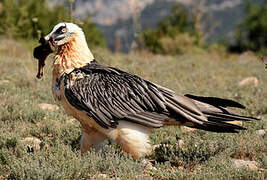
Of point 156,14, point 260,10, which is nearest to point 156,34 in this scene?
point 260,10

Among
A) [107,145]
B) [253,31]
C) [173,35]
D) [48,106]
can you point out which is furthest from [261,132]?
[253,31]

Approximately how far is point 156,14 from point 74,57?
138500 millimetres

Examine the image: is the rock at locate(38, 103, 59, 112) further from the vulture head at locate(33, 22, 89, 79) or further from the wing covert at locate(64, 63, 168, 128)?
the wing covert at locate(64, 63, 168, 128)

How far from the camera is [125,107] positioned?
17.4 feet

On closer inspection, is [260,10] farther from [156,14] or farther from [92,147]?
[156,14]

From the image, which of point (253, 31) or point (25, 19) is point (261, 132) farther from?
point (253, 31)

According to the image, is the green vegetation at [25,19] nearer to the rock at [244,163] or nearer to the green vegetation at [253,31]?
the rock at [244,163]

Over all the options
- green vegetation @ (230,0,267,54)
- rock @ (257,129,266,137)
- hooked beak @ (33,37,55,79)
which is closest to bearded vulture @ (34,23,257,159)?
hooked beak @ (33,37,55,79)

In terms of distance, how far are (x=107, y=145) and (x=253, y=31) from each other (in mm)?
51287

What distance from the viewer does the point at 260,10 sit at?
55.6 meters

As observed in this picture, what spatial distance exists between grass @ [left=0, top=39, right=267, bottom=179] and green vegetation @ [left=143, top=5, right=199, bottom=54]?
1832cm

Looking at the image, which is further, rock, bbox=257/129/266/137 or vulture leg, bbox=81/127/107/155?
rock, bbox=257/129/266/137

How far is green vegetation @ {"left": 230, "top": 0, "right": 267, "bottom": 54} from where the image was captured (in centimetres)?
5359

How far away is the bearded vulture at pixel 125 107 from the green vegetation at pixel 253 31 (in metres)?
49.5
